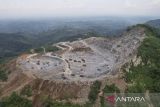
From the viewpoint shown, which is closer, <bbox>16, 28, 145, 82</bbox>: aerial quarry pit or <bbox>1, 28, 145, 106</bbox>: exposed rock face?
<bbox>1, 28, 145, 106</bbox>: exposed rock face

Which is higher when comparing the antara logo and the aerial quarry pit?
the aerial quarry pit

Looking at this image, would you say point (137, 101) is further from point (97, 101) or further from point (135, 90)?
point (97, 101)

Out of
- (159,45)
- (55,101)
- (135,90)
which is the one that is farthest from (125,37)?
(55,101)

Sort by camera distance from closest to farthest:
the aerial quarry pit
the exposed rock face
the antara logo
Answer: the antara logo → the exposed rock face → the aerial quarry pit

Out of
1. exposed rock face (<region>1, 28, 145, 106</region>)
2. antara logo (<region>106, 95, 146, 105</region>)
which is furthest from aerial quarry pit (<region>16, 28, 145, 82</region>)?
antara logo (<region>106, 95, 146, 105</region>)

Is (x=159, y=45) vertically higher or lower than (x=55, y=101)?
higher

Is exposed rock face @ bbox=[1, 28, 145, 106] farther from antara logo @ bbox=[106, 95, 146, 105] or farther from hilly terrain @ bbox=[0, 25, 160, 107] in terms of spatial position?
antara logo @ bbox=[106, 95, 146, 105]

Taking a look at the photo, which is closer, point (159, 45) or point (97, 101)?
point (97, 101)

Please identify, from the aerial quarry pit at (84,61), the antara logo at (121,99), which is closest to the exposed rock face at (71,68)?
the aerial quarry pit at (84,61)
